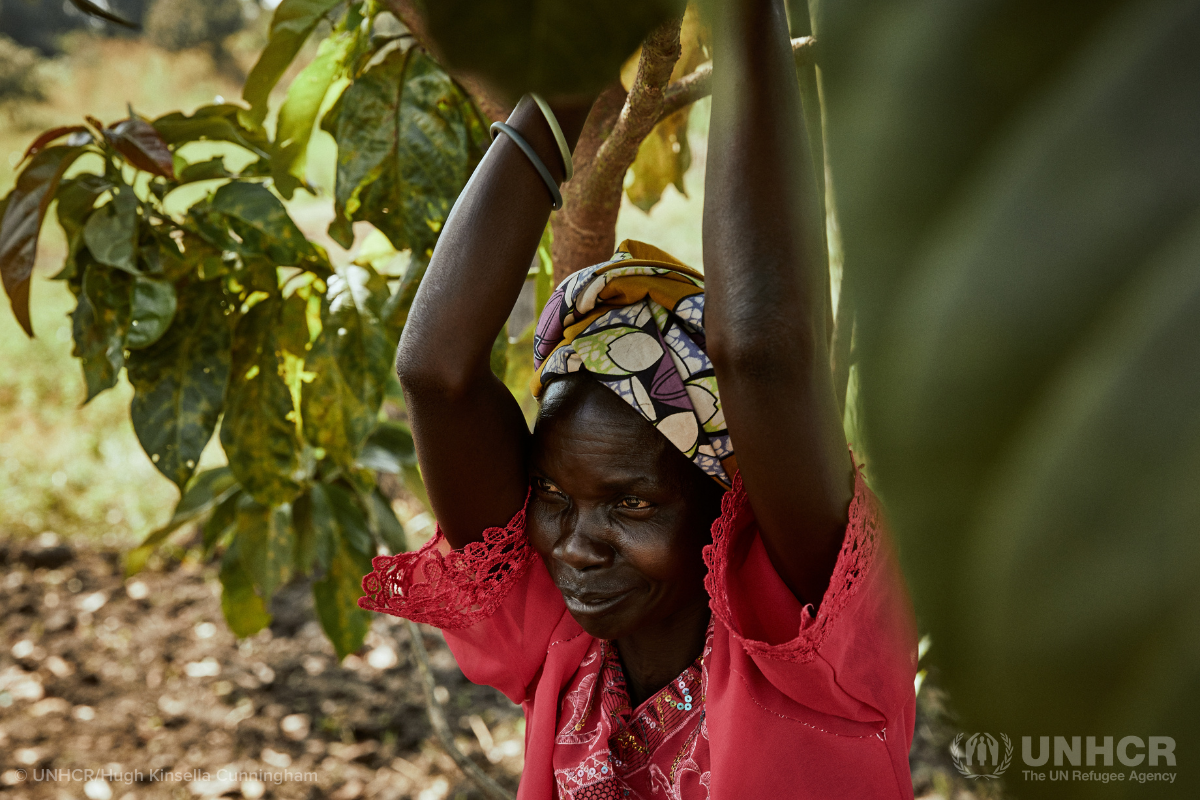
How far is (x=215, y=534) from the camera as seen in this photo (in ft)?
5.11

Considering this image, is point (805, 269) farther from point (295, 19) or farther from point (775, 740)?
point (295, 19)

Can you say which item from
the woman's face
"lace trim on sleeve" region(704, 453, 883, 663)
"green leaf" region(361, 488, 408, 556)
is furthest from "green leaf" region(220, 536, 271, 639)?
"lace trim on sleeve" region(704, 453, 883, 663)

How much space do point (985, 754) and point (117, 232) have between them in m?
1.21

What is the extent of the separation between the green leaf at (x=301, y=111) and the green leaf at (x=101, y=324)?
23 centimetres

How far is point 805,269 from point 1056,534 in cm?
39

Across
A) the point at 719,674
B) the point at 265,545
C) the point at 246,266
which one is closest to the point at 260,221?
the point at 246,266

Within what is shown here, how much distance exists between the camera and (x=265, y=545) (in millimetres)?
1463

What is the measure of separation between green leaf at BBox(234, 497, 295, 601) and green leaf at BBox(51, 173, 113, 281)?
0.45 meters

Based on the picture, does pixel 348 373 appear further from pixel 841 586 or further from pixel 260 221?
pixel 841 586

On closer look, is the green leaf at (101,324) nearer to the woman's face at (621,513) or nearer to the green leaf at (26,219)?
the green leaf at (26,219)

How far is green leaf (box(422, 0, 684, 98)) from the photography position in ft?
0.43

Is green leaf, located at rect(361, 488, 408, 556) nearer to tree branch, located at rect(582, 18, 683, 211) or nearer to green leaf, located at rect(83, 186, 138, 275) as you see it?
green leaf, located at rect(83, 186, 138, 275)

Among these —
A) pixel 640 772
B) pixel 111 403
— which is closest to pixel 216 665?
pixel 111 403

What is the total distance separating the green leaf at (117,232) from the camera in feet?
3.67
